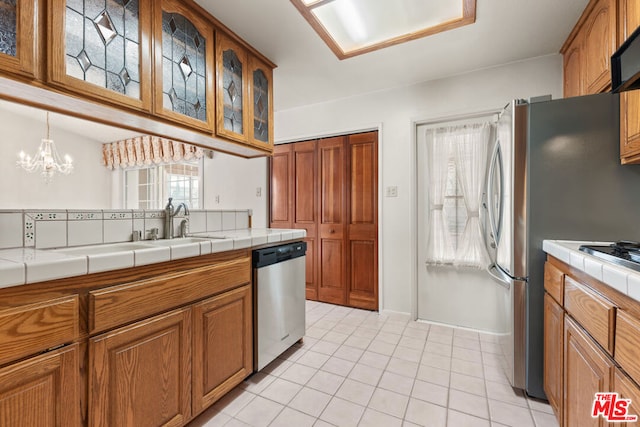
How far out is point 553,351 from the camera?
1361 millimetres

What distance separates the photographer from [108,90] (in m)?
1.29

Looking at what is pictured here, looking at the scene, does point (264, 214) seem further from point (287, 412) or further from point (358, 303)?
point (287, 412)

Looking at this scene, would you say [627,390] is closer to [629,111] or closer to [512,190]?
[512,190]

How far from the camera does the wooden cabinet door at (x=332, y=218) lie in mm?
3117

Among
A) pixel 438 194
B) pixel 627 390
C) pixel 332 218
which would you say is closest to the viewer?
pixel 627 390

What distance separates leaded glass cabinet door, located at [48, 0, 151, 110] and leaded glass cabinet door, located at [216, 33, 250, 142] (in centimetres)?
48

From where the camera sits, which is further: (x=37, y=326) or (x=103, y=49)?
(x=103, y=49)

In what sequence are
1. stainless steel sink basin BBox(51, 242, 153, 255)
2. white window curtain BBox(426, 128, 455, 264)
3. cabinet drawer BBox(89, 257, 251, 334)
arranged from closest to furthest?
cabinet drawer BBox(89, 257, 251, 334) < stainless steel sink basin BBox(51, 242, 153, 255) < white window curtain BBox(426, 128, 455, 264)

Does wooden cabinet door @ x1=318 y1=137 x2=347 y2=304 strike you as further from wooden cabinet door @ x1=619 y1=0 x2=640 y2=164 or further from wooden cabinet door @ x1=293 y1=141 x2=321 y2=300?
wooden cabinet door @ x1=619 y1=0 x2=640 y2=164

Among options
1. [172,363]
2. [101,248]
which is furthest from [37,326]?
[101,248]

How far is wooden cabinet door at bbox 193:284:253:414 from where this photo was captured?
1.37 m

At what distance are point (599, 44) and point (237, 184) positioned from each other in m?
3.46

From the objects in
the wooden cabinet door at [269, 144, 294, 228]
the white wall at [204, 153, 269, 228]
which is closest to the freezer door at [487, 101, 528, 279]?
the wooden cabinet door at [269, 144, 294, 228]

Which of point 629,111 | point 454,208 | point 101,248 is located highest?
point 629,111
